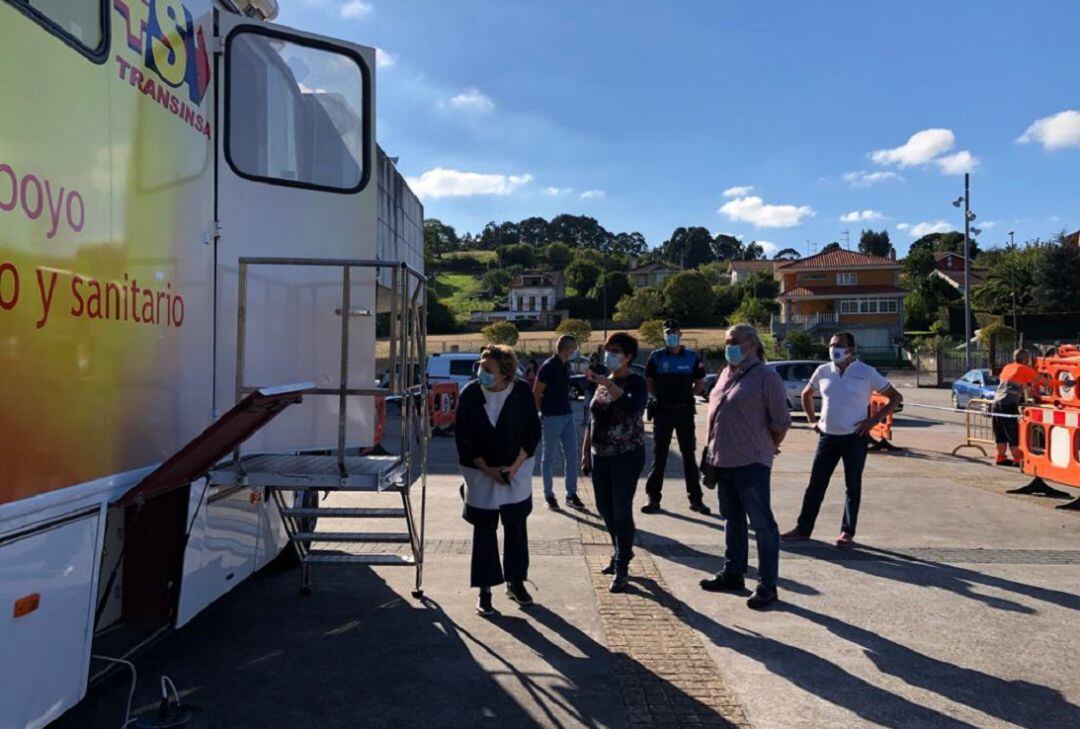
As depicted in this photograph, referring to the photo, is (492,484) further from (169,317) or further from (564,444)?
(564,444)

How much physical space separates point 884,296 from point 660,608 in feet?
206

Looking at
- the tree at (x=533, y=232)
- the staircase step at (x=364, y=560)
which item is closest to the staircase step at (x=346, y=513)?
the staircase step at (x=364, y=560)

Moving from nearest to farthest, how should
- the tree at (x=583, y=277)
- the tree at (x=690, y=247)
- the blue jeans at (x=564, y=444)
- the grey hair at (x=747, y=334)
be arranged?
1. the grey hair at (x=747, y=334)
2. the blue jeans at (x=564, y=444)
3. the tree at (x=583, y=277)
4. the tree at (x=690, y=247)

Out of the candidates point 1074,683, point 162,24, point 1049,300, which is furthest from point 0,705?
point 1049,300

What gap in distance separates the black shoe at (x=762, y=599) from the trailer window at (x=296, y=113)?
11.9 feet

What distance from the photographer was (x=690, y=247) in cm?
14875

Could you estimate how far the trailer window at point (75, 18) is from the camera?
2.70 m

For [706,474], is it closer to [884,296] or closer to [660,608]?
[660,608]

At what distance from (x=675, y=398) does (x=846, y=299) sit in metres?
59.1

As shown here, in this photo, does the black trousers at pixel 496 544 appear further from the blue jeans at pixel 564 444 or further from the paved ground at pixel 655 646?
the blue jeans at pixel 564 444

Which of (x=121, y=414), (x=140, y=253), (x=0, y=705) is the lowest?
(x=0, y=705)

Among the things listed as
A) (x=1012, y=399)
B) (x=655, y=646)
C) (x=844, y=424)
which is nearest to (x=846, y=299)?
(x=1012, y=399)

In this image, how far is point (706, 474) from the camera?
18.0 ft

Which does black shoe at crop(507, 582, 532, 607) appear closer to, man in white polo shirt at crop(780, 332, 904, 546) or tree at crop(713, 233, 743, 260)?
man in white polo shirt at crop(780, 332, 904, 546)
